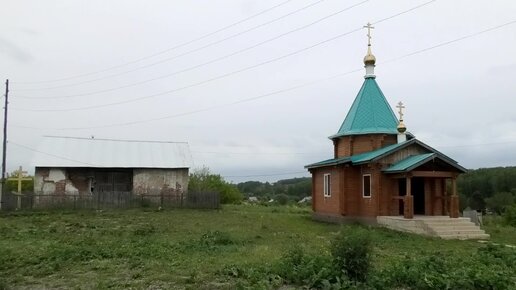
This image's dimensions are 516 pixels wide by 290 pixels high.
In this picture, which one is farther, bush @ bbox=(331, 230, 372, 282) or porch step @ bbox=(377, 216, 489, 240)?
porch step @ bbox=(377, 216, 489, 240)

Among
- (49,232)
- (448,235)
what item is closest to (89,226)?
(49,232)

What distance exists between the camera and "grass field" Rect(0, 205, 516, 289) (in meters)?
9.38

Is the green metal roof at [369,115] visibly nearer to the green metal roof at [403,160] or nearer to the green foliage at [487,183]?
the green metal roof at [403,160]

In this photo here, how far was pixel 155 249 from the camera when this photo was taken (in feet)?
42.4

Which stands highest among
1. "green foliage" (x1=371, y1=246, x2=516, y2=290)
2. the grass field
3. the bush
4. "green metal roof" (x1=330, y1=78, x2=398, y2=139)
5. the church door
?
"green metal roof" (x1=330, y1=78, x2=398, y2=139)

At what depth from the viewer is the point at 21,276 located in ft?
32.7

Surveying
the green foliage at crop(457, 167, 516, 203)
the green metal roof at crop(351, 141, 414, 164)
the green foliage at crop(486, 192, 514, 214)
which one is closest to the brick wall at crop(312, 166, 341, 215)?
the green metal roof at crop(351, 141, 414, 164)

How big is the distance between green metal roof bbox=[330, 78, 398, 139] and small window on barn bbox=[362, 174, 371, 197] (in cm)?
229

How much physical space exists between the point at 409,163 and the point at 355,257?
13222 millimetres

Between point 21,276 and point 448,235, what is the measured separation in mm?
15294

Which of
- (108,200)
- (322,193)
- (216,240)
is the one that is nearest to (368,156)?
(322,193)

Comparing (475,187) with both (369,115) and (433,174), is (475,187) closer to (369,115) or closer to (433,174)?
(369,115)

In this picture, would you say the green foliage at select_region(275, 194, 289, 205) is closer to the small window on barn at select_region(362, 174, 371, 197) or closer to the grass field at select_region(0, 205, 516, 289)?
the small window on barn at select_region(362, 174, 371, 197)

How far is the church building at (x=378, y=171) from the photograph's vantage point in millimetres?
21656
